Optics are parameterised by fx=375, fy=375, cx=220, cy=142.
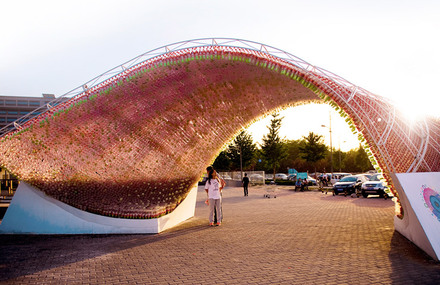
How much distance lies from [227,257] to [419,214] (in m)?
3.86

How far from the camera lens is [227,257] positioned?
715 cm

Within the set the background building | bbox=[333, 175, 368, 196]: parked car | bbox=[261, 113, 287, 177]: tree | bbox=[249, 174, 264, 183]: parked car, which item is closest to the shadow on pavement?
bbox=[333, 175, 368, 196]: parked car

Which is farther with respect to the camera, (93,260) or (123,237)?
(123,237)

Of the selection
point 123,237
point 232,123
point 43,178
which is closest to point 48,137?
point 43,178

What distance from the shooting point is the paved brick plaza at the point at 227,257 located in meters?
5.79

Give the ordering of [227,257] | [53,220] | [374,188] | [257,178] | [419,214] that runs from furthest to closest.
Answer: [257,178], [374,188], [53,220], [419,214], [227,257]

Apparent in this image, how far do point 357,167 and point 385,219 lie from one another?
63174 millimetres

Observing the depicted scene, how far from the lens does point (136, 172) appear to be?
37.1 ft

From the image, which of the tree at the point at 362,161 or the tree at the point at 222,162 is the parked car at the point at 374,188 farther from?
the tree at the point at 362,161

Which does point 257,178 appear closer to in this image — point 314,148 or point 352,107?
point 314,148

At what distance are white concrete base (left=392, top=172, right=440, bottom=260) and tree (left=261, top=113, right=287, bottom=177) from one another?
4062 cm

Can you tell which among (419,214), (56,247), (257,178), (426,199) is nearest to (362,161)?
(257,178)

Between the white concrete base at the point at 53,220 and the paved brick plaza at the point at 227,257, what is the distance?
1.58 ft

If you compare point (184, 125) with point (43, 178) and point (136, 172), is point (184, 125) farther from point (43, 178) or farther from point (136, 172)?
point (43, 178)
